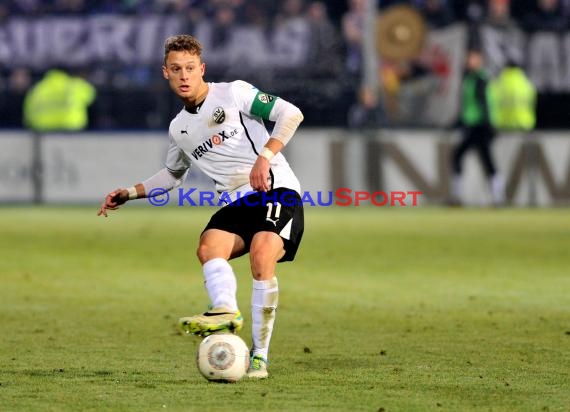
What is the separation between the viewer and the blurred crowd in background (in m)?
24.0

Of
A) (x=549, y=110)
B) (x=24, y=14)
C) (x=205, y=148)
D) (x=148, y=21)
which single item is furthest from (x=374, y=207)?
(x=205, y=148)

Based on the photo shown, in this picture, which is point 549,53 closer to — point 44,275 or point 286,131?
point 44,275

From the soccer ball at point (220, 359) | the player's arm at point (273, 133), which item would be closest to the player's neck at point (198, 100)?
the player's arm at point (273, 133)

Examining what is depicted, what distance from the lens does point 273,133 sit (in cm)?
703

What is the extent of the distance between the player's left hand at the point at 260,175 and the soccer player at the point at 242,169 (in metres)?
0.01

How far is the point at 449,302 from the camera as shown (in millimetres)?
10898

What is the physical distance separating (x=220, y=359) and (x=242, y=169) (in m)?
1.08

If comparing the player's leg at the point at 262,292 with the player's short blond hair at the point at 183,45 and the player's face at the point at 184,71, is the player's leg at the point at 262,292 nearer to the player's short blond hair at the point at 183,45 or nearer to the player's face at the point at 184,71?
the player's face at the point at 184,71

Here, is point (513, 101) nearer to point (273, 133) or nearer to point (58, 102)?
point (58, 102)

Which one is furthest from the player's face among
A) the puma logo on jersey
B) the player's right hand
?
the player's right hand

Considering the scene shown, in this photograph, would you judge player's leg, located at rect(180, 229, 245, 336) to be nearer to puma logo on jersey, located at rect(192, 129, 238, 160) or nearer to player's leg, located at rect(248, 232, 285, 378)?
player's leg, located at rect(248, 232, 285, 378)

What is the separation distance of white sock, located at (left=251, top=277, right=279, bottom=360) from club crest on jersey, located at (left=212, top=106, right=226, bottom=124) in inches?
34.3

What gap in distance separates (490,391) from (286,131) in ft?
5.51

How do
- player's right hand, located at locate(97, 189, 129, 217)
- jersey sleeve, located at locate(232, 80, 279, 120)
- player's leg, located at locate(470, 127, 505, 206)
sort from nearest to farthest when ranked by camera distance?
jersey sleeve, located at locate(232, 80, 279, 120) < player's right hand, located at locate(97, 189, 129, 217) < player's leg, located at locate(470, 127, 505, 206)
